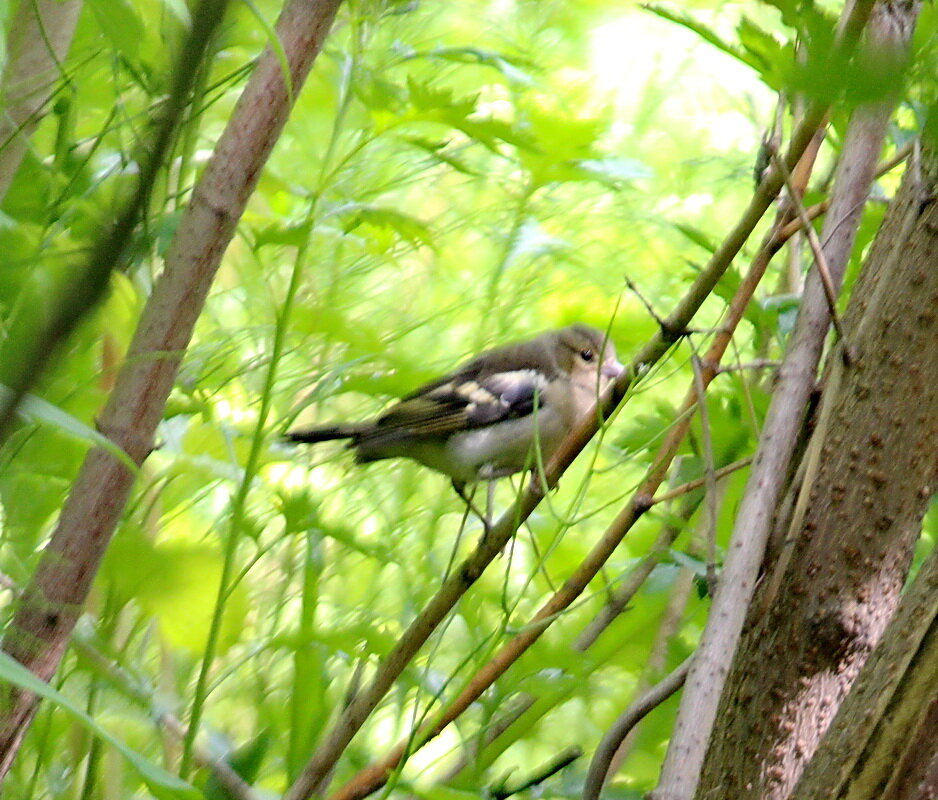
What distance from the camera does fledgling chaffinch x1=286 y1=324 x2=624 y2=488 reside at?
249cm

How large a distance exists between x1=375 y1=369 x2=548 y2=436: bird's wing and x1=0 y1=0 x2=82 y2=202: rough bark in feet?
4.71

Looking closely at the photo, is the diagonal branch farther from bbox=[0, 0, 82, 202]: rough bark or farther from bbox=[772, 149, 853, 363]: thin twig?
bbox=[0, 0, 82, 202]: rough bark

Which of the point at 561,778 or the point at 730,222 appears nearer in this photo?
the point at 561,778

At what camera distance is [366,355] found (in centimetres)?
175

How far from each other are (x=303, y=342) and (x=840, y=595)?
1025mm

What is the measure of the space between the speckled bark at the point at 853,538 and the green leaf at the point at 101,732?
0.62 metres

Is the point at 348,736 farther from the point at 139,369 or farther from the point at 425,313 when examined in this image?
the point at 425,313

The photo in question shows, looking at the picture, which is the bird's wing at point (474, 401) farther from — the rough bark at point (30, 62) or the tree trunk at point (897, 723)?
the tree trunk at point (897, 723)

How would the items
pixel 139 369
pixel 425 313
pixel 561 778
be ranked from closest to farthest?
pixel 139 369 < pixel 561 778 < pixel 425 313

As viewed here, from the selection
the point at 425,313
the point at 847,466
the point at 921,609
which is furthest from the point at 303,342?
the point at 921,609

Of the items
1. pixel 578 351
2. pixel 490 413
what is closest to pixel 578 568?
pixel 490 413

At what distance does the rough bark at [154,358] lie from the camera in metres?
1.10

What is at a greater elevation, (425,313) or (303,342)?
(303,342)

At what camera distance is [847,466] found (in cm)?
121
